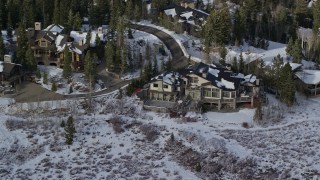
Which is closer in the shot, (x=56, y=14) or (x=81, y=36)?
Answer: (x=81, y=36)

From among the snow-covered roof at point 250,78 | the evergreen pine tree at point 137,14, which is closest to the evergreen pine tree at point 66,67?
the snow-covered roof at point 250,78

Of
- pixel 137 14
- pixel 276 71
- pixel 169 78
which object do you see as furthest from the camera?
pixel 137 14

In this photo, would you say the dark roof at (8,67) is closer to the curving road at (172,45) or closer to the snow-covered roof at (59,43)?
the snow-covered roof at (59,43)

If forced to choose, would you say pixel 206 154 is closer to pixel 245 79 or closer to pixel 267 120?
pixel 267 120

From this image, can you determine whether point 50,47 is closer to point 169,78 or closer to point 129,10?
point 169,78

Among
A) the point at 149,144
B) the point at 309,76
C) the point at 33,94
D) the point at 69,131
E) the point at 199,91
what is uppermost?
the point at 309,76

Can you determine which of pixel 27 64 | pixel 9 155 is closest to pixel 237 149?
pixel 9 155

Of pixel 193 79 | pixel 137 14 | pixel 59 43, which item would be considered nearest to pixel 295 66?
pixel 193 79
